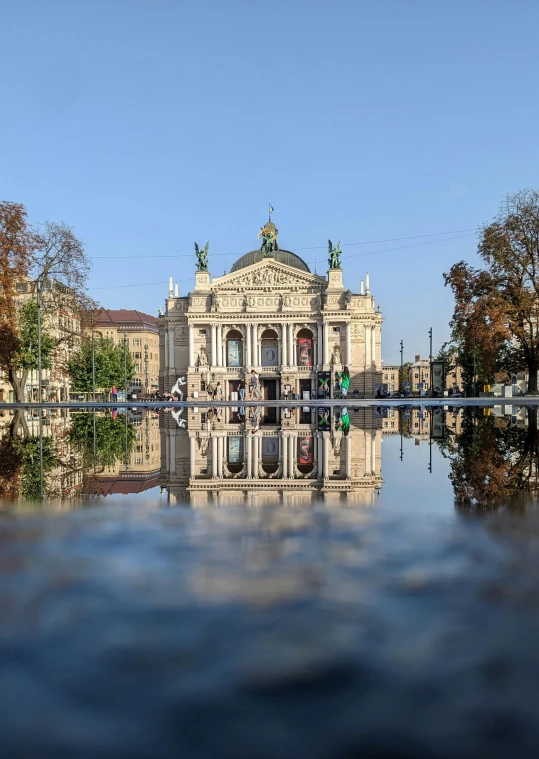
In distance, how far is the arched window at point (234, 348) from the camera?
8806cm

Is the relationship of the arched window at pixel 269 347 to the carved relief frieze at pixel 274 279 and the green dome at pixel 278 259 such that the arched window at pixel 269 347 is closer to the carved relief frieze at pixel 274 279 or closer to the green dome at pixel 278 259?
the carved relief frieze at pixel 274 279

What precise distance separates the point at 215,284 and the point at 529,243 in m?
50.8

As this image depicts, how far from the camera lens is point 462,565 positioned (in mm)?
4520

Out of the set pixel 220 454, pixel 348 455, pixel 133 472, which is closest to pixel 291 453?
pixel 348 455

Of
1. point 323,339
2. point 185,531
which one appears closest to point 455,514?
point 185,531

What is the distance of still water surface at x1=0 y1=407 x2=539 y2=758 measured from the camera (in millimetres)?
2408

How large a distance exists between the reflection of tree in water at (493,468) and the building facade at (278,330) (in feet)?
220

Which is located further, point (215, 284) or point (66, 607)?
point (215, 284)

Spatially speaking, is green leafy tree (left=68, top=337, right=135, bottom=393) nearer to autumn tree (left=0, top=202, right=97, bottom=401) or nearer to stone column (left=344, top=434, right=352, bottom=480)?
autumn tree (left=0, top=202, right=97, bottom=401)

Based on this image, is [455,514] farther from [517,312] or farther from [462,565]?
[517,312]

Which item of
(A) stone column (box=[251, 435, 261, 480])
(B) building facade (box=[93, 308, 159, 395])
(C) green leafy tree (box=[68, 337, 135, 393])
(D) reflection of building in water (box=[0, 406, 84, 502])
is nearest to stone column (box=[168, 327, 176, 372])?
(C) green leafy tree (box=[68, 337, 135, 393])

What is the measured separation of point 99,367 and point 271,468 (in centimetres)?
7826

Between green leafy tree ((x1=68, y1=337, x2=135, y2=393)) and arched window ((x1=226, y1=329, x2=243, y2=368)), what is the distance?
13.3 meters

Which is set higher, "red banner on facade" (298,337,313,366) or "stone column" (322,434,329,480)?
"red banner on facade" (298,337,313,366)
